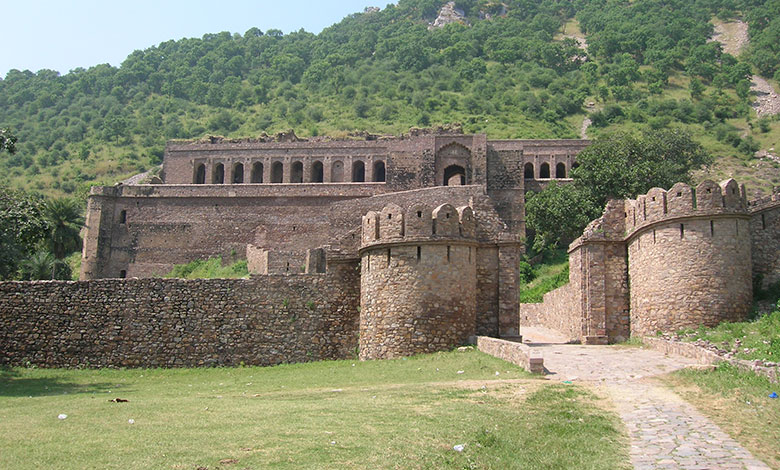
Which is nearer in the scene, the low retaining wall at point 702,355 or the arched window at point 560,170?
the low retaining wall at point 702,355

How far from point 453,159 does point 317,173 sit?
44.5 ft

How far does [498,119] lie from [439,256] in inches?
3467

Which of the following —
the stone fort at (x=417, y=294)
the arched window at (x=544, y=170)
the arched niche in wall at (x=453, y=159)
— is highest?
the arched window at (x=544, y=170)

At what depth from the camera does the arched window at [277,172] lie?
5900 centimetres

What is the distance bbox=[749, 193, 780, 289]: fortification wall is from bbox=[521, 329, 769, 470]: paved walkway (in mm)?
3956

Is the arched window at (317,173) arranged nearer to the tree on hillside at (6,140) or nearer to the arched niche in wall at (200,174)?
the arched niche in wall at (200,174)

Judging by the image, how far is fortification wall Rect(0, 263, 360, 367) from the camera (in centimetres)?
2095

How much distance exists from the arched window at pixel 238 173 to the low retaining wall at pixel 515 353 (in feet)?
148

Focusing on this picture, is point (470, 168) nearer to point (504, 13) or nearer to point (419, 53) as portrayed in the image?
point (419, 53)

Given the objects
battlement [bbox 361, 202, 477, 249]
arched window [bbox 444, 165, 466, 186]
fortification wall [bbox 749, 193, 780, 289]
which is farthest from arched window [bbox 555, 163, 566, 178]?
battlement [bbox 361, 202, 477, 249]

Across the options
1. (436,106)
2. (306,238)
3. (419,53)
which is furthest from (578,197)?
(419,53)

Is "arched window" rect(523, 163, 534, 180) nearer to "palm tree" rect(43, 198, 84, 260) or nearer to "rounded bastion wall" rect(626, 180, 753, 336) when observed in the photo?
"palm tree" rect(43, 198, 84, 260)

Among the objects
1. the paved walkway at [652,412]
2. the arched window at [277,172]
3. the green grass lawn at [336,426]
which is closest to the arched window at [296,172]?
the arched window at [277,172]

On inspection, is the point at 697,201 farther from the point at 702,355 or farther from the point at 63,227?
the point at 63,227
